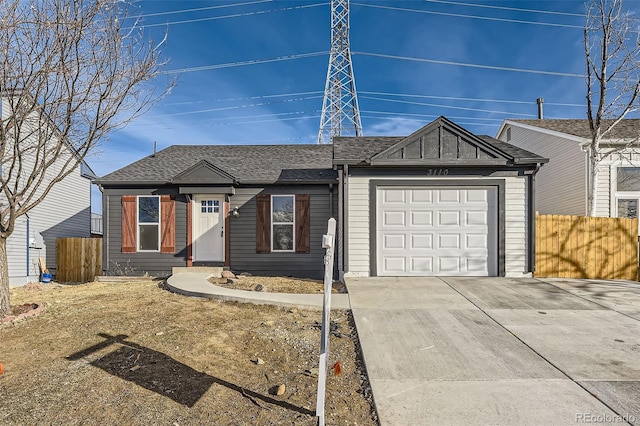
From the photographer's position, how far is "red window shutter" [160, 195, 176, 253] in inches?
382

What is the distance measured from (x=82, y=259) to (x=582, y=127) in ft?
63.4

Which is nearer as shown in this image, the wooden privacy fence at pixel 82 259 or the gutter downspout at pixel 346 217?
the gutter downspout at pixel 346 217

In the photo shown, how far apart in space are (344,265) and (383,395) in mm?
5132

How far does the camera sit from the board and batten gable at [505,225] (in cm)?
806

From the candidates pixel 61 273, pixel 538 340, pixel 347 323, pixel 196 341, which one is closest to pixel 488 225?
pixel 538 340

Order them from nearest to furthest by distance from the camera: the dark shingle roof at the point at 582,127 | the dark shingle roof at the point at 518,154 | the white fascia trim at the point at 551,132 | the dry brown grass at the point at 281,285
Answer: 1. the dry brown grass at the point at 281,285
2. the dark shingle roof at the point at 518,154
3. the dark shingle roof at the point at 582,127
4. the white fascia trim at the point at 551,132

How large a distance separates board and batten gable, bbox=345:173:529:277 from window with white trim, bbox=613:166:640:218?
19.5 feet

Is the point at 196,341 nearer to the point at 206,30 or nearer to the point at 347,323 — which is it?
the point at 347,323

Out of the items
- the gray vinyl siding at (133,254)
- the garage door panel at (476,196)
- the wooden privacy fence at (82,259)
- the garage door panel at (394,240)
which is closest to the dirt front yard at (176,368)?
the garage door panel at (394,240)

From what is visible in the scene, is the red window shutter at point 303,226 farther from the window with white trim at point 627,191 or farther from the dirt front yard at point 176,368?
the window with white trim at point 627,191

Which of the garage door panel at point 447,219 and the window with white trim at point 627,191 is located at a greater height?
the window with white trim at point 627,191

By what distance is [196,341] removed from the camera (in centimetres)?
412

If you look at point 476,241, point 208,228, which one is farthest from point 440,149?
point 208,228

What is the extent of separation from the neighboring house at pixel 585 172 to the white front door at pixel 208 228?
12139mm
